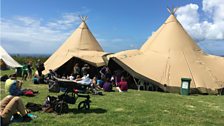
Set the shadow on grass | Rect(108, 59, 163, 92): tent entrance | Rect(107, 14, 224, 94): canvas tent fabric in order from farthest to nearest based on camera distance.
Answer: Rect(108, 59, 163, 92): tent entrance
Rect(107, 14, 224, 94): canvas tent fabric
the shadow on grass

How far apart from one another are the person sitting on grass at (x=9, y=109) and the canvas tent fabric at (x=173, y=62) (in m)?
10.9

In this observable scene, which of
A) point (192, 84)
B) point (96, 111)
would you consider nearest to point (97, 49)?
point (192, 84)

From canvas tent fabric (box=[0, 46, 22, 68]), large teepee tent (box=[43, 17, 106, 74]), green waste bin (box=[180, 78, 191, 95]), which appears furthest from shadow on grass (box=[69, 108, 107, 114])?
canvas tent fabric (box=[0, 46, 22, 68])

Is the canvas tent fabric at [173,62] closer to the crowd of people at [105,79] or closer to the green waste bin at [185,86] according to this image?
the green waste bin at [185,86]

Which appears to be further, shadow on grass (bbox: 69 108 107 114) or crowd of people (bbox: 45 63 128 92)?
crowd of people (bbox: 45 63 128 92)

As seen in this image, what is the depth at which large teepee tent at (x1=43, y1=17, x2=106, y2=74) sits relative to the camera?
71.3 feet

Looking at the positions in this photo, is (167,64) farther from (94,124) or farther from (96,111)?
(94,124)

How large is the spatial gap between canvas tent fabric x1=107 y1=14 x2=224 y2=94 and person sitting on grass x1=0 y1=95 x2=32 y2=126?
1087cm

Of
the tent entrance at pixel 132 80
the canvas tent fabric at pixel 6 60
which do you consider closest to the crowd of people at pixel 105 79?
the tent entrance at pixel 132 80

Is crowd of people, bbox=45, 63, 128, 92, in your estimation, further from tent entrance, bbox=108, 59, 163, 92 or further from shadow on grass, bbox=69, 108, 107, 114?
shadow on grass, bbox=69, 108, 107, 114

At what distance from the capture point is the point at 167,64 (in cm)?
1823

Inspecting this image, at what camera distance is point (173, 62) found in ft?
60.2

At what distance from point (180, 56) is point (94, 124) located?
1199 cm

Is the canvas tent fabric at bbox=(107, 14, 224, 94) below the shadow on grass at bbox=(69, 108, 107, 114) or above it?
above
